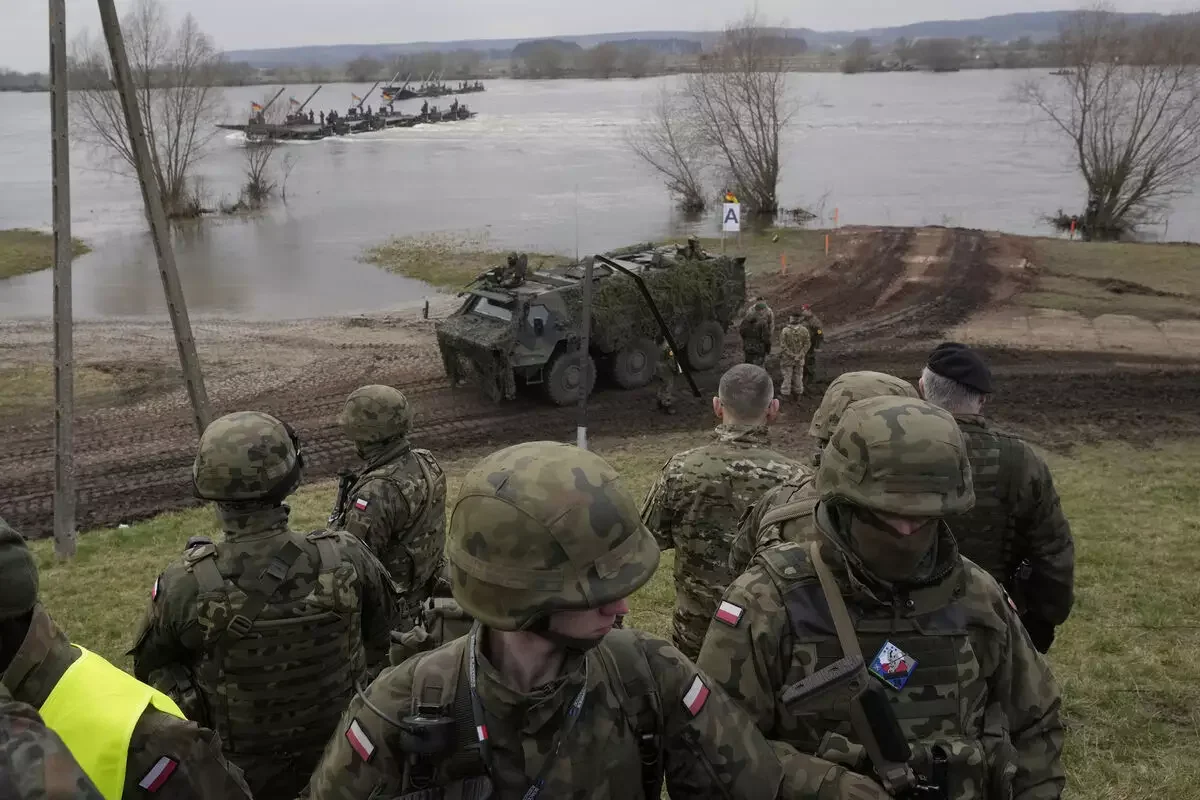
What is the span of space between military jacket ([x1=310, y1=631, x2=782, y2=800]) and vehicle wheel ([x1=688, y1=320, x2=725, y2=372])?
1239 centimetres

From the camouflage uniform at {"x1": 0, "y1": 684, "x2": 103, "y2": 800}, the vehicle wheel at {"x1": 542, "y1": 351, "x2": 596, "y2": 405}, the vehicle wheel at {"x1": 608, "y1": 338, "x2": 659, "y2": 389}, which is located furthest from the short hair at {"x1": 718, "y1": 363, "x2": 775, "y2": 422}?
the vehicle wheel at {"x1": 608, "y1": 338, "x2": 659, "y2": 389}

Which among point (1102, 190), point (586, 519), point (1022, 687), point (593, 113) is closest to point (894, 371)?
point (1022, 687)

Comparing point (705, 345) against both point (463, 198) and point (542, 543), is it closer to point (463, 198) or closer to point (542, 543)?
point (542, 543)

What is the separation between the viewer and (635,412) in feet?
42.0

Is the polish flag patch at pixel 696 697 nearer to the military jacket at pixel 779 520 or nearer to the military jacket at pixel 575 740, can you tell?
the military jacket at pixel 575 740

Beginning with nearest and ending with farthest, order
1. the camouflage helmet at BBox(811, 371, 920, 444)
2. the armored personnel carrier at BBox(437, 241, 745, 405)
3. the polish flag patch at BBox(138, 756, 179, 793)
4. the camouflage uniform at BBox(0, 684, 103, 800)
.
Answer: the camouflage uniform at BBox(0, 684, 103, 800) < the polish flag patch at BBox(138, 756, 179, 793) < the camouflage helmet at BBox(811, 371, 920, 444) < the armored personnel carrier at BBox(437, 241, 745, 405)

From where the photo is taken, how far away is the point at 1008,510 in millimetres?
3900

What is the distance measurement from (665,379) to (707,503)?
870cm

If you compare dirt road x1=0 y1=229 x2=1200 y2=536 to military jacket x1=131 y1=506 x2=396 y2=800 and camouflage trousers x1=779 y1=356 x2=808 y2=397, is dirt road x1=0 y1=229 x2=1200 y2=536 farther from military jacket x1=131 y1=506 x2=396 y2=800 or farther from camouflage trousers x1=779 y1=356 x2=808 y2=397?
military jacket x1=131 y1=506 x2=396 y2=800

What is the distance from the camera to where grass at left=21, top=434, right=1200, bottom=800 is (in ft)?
16.0

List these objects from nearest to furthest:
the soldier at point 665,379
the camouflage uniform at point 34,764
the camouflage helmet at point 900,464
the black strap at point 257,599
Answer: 1. the camouflage uniform at point 34,764
2. the camouflage helmet at point 900,464
3. the black strap at point 257,599
4. the soldier at point 665,379

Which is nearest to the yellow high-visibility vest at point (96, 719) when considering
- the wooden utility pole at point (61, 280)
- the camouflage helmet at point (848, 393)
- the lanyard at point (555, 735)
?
the lanyard at point (555, 735)

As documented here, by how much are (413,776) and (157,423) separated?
11.8 metres

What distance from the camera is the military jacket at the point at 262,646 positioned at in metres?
3.20
